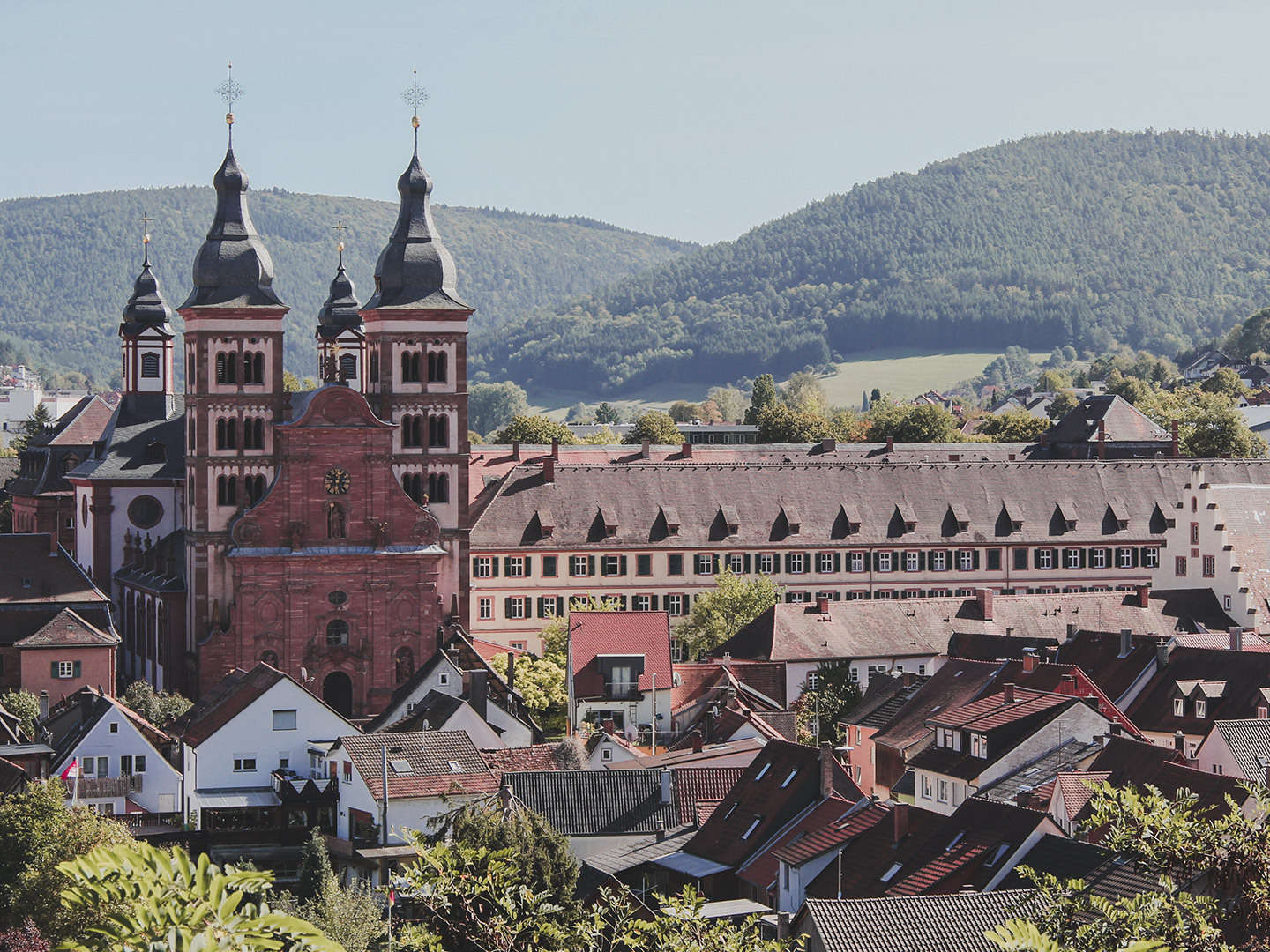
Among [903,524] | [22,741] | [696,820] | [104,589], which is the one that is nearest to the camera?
[696,820]

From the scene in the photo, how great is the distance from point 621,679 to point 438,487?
681 inches

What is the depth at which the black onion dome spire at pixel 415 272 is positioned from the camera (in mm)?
101812

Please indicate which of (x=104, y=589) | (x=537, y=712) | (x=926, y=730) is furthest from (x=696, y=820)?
(x=104, y=589)

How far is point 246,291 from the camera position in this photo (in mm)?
98875

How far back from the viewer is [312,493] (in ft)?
320

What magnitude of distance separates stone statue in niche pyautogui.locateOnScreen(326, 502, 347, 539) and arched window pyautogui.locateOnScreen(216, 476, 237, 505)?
13.4 feet

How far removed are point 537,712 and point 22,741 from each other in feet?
→ 69.6

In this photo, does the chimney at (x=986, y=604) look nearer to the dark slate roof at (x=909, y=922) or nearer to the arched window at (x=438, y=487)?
the arched window at (x=438, y=487)

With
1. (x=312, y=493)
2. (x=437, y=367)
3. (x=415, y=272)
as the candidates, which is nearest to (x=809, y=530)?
(x=437, y=367)

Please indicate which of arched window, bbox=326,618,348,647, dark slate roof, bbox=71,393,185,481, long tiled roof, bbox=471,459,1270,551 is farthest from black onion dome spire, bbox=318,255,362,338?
arched window, bbox=326,618,348,647

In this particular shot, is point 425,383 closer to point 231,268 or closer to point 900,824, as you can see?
point 231,268

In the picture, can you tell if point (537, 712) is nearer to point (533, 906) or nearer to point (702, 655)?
point (702, 655)

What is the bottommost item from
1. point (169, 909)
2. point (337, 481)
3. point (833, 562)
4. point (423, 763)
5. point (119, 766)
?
point (119, 766)

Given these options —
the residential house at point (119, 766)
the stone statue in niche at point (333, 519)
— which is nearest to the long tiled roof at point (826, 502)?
the stone statue in niche at point (333, 519)
